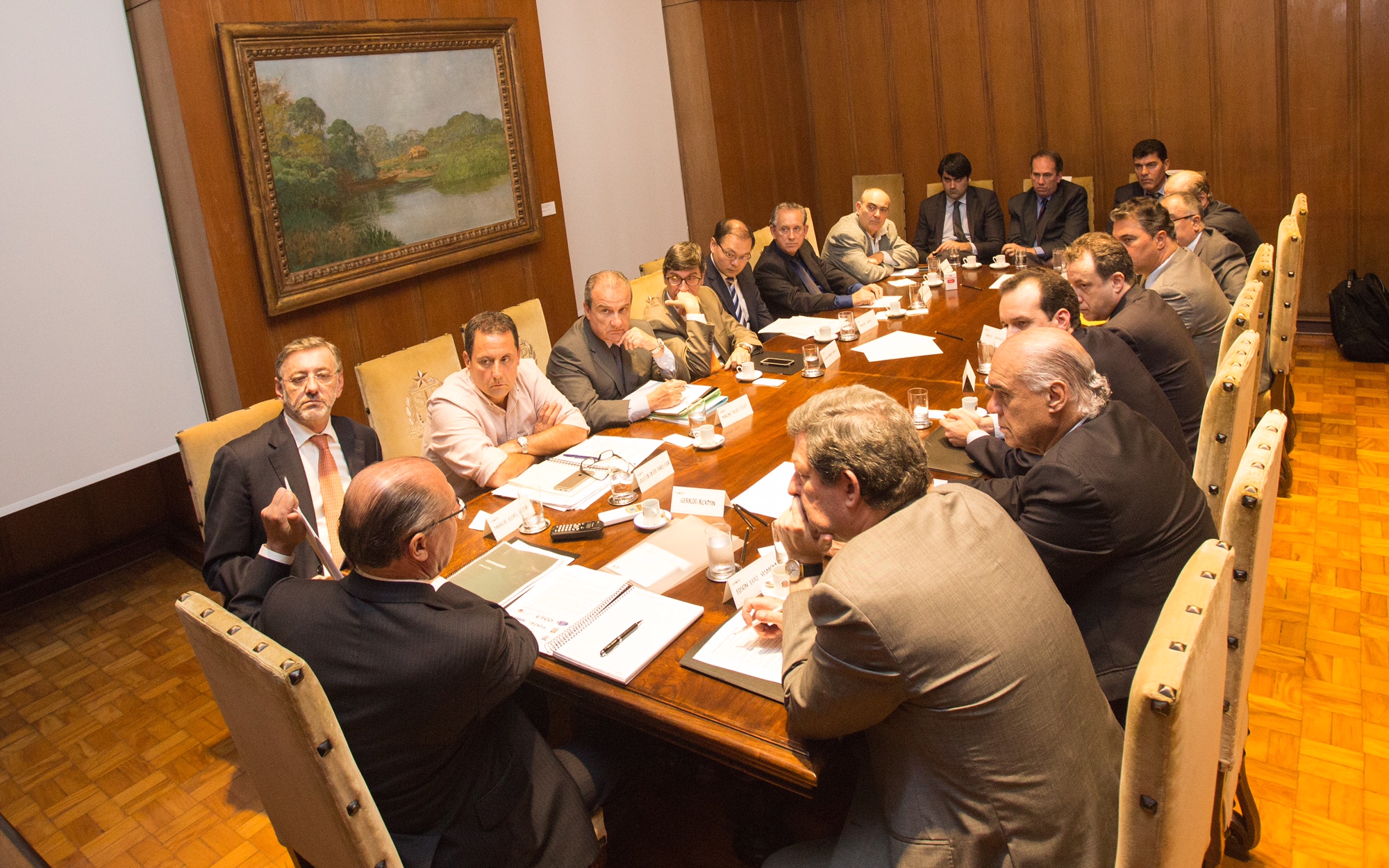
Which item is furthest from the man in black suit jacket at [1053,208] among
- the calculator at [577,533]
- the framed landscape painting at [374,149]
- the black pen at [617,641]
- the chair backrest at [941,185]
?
the black pen at [617,641]

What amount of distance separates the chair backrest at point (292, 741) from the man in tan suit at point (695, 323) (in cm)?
263

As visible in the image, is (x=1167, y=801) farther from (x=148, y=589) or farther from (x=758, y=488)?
(x=148, y=589)

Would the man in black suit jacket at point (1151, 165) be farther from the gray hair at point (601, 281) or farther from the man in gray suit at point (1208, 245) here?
the gray hair at point (601, 281)

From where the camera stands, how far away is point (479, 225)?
5.71 metres

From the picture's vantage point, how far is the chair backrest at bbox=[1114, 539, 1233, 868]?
140cm

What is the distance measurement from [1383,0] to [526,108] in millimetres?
5561

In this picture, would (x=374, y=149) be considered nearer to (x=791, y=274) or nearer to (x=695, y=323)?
(x=695, y=323)

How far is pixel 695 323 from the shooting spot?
4.43m

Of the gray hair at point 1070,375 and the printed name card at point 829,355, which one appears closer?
the gray hair at point 1070,375

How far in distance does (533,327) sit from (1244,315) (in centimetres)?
318

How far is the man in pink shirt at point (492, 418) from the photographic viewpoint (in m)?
3.34

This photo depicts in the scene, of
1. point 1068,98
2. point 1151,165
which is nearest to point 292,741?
point 1151,165

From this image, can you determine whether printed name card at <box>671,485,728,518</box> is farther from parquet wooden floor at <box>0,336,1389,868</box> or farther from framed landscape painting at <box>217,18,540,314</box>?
framed landscape painting at <box>217,18,540,314</box>

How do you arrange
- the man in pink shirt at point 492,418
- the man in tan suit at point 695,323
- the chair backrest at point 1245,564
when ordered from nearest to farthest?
the chair backrest at point 1245,564, the man in pink shirt at point 492,418, the man in tan suit at point 695,323
